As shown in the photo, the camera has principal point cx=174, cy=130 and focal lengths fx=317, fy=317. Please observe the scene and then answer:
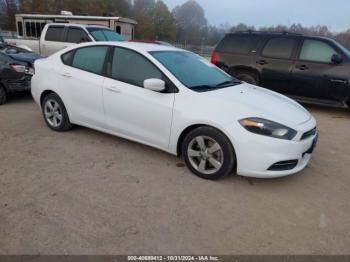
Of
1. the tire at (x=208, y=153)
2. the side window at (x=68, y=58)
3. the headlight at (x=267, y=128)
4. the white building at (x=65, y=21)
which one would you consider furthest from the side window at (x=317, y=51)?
the white building at (x=65, y=21)

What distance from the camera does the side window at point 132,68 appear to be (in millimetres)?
4070

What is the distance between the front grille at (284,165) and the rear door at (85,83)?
2.43m

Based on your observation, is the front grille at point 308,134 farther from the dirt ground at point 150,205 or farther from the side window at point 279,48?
the side window at point 279,48

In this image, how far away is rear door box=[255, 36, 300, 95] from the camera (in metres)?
7.46

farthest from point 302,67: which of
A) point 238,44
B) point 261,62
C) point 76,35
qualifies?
point 76,35

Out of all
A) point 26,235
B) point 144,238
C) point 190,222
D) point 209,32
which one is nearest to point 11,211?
point 26,235

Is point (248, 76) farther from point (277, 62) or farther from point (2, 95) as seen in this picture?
point (2, 95)

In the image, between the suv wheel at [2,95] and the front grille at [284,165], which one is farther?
the suv wheel at [2,95]

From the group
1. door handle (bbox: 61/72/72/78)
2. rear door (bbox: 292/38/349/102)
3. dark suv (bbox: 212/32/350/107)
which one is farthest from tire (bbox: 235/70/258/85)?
door handle (bbox: 61/72/72/78)

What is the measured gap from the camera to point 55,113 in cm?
510

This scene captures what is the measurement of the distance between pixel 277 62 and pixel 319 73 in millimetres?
981

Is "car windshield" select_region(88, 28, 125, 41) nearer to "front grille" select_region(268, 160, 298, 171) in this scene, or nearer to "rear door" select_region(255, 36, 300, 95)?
"rear door" select_region(255, 36, 300, 95)

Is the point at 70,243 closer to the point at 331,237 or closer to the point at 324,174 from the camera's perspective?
the point at 331,237

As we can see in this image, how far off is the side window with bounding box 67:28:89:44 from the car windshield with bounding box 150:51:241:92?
20.9ft
